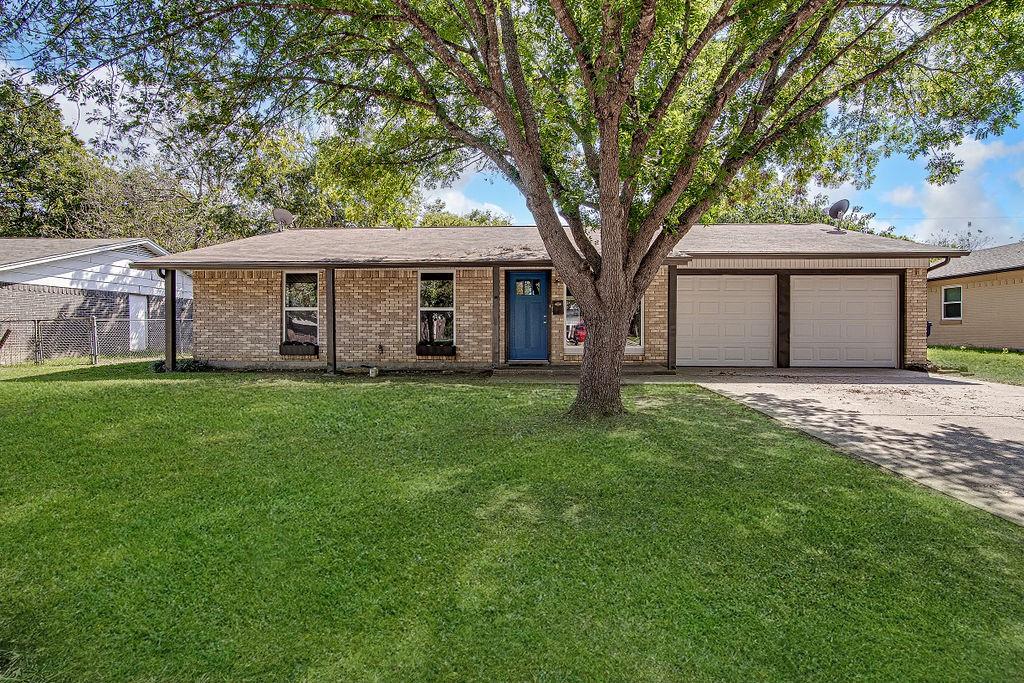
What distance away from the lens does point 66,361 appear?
561 inches

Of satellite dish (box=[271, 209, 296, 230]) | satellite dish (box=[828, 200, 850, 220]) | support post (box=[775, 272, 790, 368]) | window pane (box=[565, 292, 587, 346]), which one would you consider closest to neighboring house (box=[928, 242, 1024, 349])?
satellite dish (box=[828, 200, 850, 220])

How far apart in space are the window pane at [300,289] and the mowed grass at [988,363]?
14.5 metres

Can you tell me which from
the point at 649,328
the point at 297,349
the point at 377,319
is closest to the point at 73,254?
the point at 297,349

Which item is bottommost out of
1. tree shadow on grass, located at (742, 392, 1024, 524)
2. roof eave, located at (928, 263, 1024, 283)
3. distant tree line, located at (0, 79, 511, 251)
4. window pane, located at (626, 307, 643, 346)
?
tree shadow on grass, located at (742, 392, 1024, 524)

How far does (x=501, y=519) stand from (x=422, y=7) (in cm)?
708

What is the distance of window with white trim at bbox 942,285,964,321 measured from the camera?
62.3 feet

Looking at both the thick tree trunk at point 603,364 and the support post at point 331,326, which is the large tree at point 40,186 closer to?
the support post at point 331,326

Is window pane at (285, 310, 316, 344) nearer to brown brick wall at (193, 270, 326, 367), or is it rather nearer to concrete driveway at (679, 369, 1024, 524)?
brown brick wall at (193, 270, 326, 367)

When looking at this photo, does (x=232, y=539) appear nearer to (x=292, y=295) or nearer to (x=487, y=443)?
(x=487, y=443)

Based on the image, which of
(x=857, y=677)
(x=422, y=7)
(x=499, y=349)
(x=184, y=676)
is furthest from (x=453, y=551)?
(x=499, y=349)

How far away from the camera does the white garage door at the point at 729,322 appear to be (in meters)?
12.8

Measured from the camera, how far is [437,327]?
40.4ft

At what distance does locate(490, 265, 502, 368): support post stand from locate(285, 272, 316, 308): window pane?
4.27m

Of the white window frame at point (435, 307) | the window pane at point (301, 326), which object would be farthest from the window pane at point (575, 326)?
the window pane at point (301, 326)
